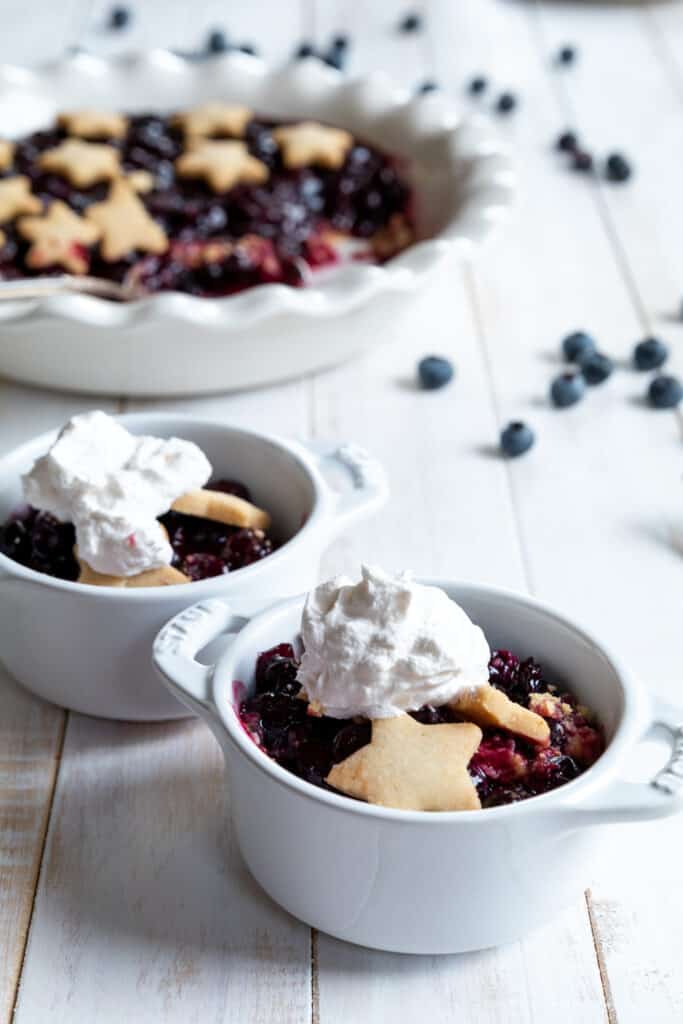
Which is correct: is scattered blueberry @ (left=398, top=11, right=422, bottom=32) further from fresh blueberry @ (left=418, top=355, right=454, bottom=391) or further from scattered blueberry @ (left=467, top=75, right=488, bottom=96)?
fresh blueberry @ (left=418, top=355, right=454, bottom=391)

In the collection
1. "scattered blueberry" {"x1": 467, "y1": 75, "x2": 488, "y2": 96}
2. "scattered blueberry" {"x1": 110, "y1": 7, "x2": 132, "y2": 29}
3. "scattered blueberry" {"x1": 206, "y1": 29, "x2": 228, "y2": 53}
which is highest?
"scattered blueberry" {"x1": 467, "y1": 75, "x2": 488, "y2": 96}

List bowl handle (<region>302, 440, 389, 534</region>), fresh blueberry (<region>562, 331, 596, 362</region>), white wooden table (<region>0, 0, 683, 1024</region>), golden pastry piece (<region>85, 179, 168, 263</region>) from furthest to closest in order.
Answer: golden pastry piece (<region>85, 179, 168, 263</region>), fresh blueberry (<region>562, 331, 596, 362</region>), bowl handle (<region>302, 440, 389, 534</region>), white wooden table (<region>0, 0, 683, 1024</region>)

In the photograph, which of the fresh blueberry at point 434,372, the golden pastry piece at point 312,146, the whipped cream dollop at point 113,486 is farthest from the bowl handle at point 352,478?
the golden pastry piece at point 312,146

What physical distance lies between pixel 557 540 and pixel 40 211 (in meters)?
1.09

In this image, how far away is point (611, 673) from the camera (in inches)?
42.8

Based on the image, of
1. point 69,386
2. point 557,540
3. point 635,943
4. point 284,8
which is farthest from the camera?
point 284,8

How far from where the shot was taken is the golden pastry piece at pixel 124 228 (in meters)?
2.14

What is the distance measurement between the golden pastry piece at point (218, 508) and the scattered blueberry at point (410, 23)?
230 cm

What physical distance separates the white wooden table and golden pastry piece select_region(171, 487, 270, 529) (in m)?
0.19

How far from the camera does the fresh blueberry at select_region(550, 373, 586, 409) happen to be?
1901 millimetres

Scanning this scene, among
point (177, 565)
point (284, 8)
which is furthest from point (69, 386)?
point (284, 8)

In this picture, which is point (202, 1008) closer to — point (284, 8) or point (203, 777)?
point (203, 777)

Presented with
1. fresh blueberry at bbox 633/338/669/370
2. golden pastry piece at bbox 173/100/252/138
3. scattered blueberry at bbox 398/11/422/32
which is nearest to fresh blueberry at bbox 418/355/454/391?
fresh blueberry at bbox 633/338/669/370

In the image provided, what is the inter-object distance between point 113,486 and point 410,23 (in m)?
2.40
